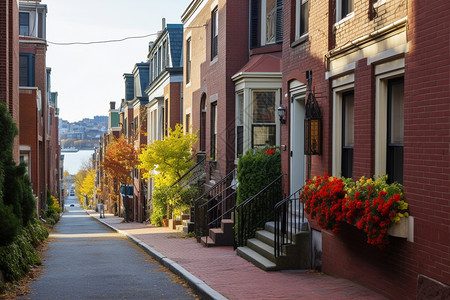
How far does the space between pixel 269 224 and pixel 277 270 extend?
2311 millimetres

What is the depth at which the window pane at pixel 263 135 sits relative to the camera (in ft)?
61.4

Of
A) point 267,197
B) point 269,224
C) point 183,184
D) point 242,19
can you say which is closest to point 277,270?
point 269,224

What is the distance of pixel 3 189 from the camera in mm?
11203

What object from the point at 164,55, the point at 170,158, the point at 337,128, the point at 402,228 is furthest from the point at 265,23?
the point at 164,55

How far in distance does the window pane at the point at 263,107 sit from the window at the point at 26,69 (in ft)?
78.6

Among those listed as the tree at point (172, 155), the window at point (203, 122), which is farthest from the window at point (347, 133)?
the tree at point (172, 155)

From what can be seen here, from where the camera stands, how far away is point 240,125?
19.5 m

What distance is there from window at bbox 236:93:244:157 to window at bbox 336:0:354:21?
780cm

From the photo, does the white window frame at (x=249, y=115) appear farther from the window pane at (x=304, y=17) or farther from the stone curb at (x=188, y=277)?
the stone curb at (x=188, y=277)

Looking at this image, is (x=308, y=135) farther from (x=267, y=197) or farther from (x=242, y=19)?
(x=242, y=19)

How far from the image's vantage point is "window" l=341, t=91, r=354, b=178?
38.1 feet

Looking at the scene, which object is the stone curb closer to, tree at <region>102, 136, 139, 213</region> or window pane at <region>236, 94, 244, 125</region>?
window pane at <region>236, 94, 244, 125</region>

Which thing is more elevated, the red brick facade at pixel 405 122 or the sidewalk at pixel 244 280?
the red brick facade at pixel 405 122

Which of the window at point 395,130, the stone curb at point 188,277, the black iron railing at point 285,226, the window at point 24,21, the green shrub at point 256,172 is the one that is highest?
the window at point 24,21
